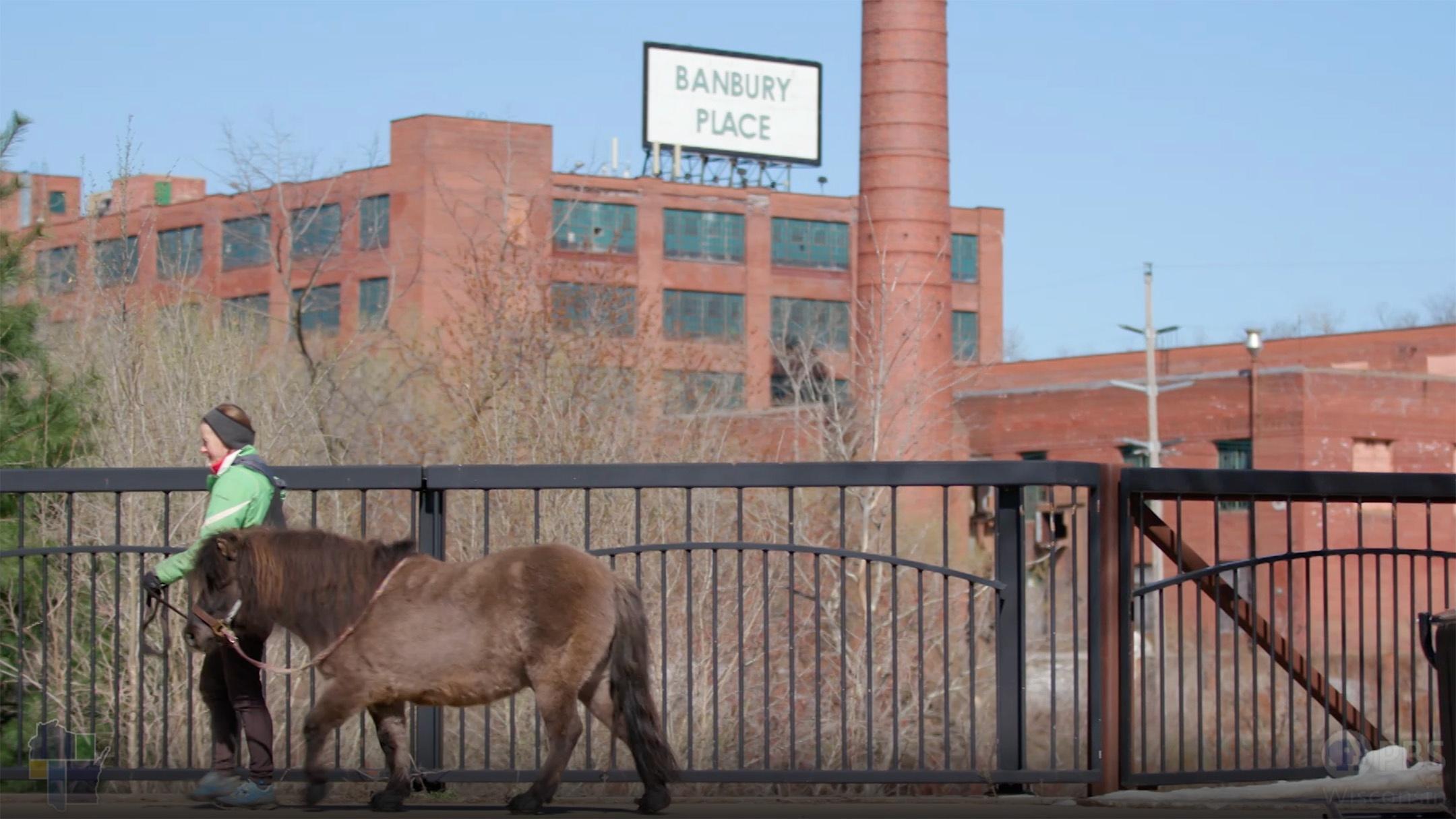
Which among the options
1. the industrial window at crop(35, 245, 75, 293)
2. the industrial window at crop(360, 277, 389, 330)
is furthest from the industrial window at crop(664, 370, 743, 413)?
the industrial window at crop(360, 277, 389, 330)

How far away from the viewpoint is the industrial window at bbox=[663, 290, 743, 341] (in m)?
74.5

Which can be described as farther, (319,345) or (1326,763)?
(319,345)

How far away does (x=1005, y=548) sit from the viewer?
765 centimetres

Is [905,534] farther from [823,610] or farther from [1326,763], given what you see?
[1326,763]

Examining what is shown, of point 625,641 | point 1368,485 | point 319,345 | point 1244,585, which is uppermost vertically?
point 319,345

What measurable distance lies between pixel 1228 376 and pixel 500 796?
5280 centimetres

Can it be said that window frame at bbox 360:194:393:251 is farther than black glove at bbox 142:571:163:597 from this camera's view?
Yes

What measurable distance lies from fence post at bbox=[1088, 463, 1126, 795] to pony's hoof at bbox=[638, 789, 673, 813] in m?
2.09

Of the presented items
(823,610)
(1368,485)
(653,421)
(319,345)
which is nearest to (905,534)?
(653,421)

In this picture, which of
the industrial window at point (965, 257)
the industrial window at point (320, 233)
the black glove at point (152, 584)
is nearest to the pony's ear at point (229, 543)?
the black glove at point (152, 584)

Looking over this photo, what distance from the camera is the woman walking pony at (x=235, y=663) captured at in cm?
695

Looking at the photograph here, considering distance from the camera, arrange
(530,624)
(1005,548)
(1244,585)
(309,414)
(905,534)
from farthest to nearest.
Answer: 1. (1244,585)
2. (905,534)
3. (309,414)
4. (1005,548)
5. (530,624)

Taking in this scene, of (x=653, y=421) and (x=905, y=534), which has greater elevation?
(x=653, y=421)

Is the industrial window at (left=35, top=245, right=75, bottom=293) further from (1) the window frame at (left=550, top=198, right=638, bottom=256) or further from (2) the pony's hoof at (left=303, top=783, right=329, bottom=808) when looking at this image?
(1) the window frame at (left=550, top=198, right=638, bottom=256)
